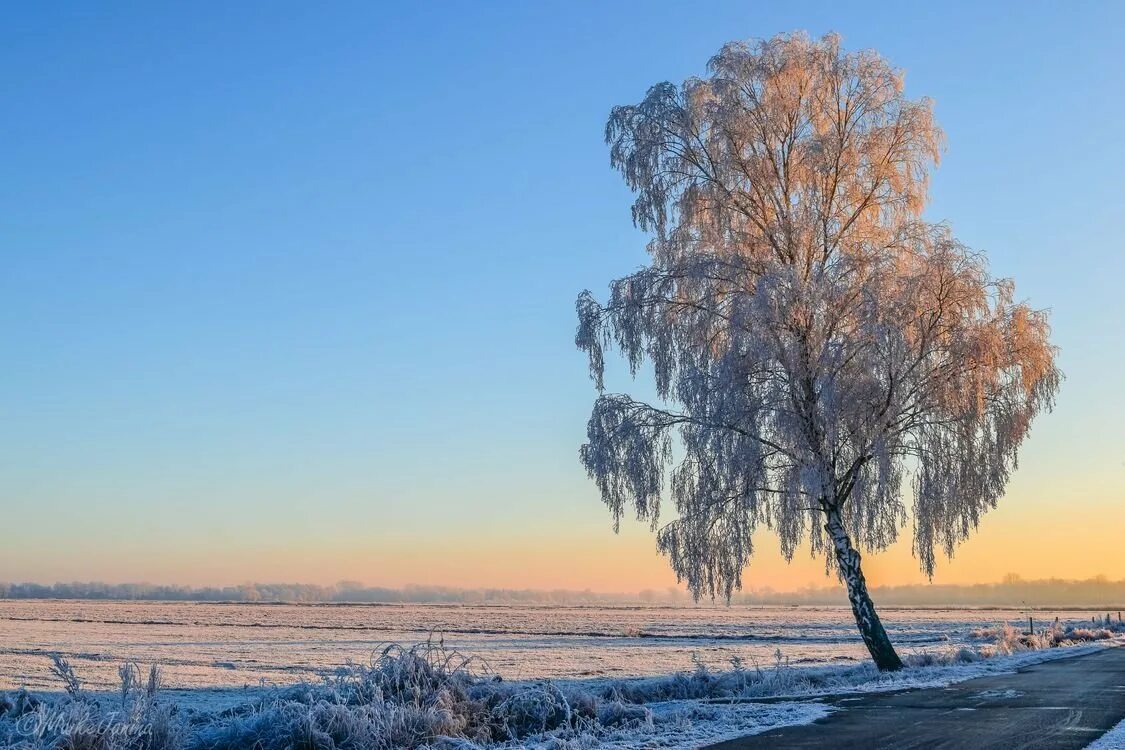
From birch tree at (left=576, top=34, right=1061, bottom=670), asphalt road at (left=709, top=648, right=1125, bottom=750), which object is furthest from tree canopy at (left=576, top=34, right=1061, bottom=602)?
asphalt road at (left=709, top=648, right=1125, bottom=750)

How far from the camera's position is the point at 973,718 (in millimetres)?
11992

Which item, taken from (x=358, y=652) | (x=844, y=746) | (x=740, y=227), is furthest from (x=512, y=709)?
(x=358, y=652)

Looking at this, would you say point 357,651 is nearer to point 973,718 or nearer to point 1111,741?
point 973,718

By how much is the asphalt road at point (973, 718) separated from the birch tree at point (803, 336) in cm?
487

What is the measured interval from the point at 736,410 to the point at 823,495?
2.83 metres

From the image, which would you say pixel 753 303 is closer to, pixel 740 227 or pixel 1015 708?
pixel 740 227

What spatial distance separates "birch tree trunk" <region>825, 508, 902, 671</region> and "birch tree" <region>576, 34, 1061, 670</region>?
0.05 metres

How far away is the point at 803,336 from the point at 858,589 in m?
6.00

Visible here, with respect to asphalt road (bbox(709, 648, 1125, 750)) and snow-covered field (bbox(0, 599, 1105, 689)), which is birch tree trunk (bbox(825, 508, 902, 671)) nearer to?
asphalt road (bbox(709, 648, 1125, 750))

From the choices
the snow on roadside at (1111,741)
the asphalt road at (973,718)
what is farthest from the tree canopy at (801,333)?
the snow on roadside at (1111,741)

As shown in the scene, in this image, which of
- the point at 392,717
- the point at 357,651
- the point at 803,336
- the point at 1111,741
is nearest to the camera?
the point at 1111,741

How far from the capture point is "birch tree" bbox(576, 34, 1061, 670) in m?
20.3

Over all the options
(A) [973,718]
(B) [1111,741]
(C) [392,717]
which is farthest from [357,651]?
(B) [1111,741]

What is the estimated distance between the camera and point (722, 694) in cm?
1755
